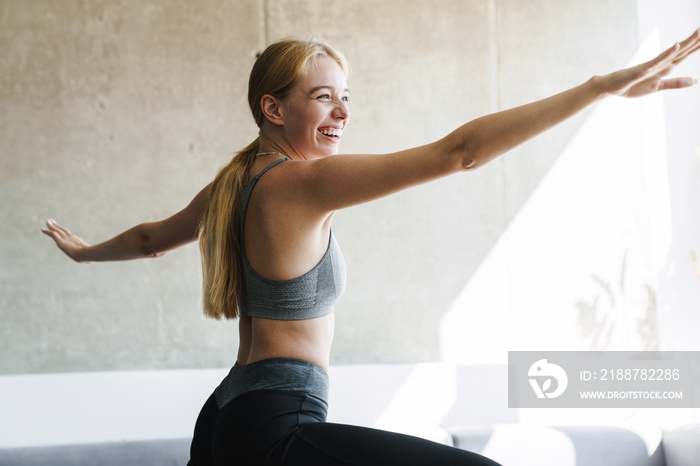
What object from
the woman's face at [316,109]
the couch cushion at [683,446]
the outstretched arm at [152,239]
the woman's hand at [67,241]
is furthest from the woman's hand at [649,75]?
the couch cushion at [683,446]

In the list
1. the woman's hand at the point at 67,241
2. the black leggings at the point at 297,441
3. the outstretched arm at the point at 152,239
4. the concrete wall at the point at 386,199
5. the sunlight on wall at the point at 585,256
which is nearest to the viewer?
the black leggings at the point at 297,441

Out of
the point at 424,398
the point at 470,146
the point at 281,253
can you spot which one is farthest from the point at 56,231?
the point at 424,398

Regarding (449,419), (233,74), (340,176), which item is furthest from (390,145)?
(340,176)

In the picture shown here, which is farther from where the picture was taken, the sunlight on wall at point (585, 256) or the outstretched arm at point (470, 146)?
the sunlight on wall at point (585, 256)

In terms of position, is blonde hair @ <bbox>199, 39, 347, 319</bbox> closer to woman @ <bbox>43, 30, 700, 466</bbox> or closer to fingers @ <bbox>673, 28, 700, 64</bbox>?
woman @ <bbox>43, 30, 700, 466</bbox>

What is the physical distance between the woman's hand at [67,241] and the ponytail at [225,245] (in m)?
0.79

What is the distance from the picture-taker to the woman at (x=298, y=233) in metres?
1.16

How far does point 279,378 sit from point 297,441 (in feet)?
0.43

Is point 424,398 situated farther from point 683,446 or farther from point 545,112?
point 545,112

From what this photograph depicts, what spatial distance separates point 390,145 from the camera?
3.88 m

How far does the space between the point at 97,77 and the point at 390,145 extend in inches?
64.0

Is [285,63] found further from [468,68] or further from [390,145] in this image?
A: [468,68]

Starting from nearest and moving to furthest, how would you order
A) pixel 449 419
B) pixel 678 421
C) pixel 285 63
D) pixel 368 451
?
pixel 368 451
pixel 285 63
pixel 678 421
pixel 449 419

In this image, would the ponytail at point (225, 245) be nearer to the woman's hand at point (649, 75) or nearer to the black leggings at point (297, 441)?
the black leggings at point (297, 441)
